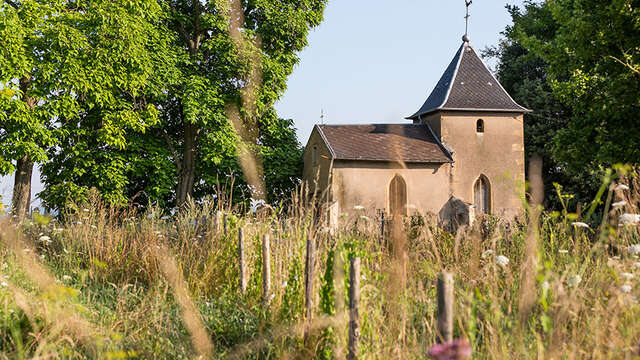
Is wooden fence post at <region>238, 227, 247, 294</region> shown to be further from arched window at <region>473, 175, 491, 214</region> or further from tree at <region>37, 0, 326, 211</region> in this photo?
arched window at <region>473, 175, 491, 214</region>

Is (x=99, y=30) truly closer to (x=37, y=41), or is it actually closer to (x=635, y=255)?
(x=37, y=41)

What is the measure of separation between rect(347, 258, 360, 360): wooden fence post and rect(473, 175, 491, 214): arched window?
2244 centimetres

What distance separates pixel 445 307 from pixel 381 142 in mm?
22554

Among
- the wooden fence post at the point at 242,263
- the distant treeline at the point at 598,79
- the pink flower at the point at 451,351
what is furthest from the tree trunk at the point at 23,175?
the pink flower at the point at 451,351

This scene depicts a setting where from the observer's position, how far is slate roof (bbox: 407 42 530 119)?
25922mm

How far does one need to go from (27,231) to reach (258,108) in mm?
10883

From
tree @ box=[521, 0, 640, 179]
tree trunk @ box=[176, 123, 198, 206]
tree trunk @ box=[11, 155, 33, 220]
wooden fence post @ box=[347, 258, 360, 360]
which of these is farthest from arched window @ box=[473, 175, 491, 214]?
wooden fence post @ box=[347, 258, 360, 360]

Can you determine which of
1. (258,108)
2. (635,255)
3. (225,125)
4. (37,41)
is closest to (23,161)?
(37,41)

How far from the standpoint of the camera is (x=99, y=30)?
17.0 m

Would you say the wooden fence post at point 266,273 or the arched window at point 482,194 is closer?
the wooden fence post at point 266,273

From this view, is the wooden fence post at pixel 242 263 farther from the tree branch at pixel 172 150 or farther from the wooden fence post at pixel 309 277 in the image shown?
the tree branch at pixel 172 150

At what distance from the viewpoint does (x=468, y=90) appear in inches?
1051

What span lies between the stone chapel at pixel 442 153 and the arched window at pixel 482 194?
0.05 m

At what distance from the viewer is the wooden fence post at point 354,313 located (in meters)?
3.86
